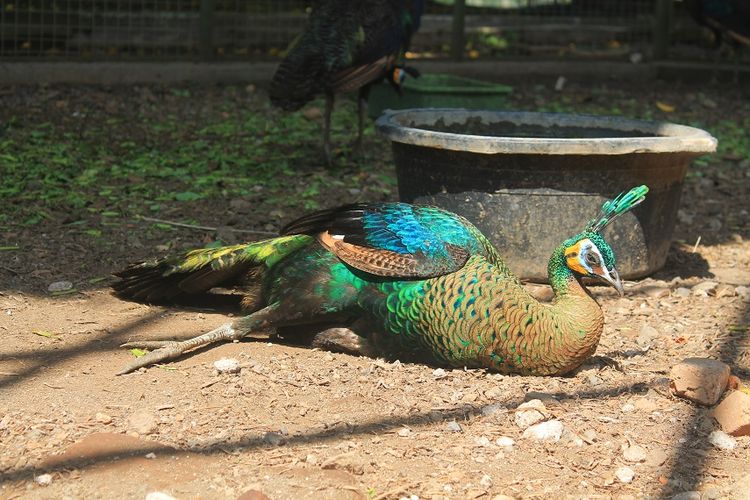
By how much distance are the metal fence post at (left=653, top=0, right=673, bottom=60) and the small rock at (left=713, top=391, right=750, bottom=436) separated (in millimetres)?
7932

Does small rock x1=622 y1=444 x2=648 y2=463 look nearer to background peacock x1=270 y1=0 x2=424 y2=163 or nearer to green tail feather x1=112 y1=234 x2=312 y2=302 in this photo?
green tail feather x1=112 y1=234 x2=312 y2=302

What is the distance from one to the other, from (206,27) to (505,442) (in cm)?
672

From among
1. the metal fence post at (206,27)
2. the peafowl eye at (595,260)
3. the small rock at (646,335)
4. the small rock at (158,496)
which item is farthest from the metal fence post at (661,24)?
the small rock at (158,496)

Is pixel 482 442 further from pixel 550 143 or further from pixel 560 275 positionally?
pixel 550 143

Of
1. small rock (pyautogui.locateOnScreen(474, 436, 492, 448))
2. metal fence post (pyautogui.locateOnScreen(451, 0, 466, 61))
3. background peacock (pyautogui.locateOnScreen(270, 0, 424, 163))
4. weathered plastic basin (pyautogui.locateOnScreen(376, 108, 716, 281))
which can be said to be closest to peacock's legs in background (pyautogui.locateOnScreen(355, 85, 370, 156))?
background peacock (pyautogui.locateOnScreen(270, 0, 424, 163))

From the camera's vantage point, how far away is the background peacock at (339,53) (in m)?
6.63

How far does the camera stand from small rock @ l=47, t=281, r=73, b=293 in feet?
14.6

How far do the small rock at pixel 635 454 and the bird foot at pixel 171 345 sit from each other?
1470 mm

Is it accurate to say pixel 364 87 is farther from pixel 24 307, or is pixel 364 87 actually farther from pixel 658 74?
pixel 658 74

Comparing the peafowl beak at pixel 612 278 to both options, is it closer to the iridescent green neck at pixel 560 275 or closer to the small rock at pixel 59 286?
the iridescent green neck at pixel 560 275

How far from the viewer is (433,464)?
3057 mm

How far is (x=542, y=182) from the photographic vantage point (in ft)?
14.9

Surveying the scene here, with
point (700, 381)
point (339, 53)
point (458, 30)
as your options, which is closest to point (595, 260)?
point (700, 381)

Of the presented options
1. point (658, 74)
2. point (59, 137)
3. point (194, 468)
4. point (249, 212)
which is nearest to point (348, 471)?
point (194, 468)
